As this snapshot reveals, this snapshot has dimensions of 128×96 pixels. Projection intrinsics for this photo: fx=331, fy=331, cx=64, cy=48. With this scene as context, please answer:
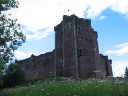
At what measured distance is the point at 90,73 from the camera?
71.6 m

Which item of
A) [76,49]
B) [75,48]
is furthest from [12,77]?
[76,49]

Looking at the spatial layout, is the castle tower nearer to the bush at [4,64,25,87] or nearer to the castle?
the castle

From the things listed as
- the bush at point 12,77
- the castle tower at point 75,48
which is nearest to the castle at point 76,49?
the castle tower at point 75,48

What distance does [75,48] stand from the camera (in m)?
71.4

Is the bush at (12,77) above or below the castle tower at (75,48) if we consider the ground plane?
below

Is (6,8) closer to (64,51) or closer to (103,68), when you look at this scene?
(64,51)

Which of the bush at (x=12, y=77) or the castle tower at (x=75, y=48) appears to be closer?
the bush at (x=12, y=77)

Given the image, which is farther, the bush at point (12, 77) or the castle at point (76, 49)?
the castle at point (76, 49)

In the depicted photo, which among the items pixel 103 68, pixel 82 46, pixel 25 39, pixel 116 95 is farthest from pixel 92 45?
pixel 116 95

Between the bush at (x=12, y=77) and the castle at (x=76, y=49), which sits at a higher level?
the castle at (x=76, y=49)

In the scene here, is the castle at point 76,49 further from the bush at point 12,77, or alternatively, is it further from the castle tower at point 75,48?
the bush at point 12,77

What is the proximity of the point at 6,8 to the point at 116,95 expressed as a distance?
17093 mm

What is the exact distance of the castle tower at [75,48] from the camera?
71500mm

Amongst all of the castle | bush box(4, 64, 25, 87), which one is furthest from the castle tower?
bush box(4, 64, 25, 87)
